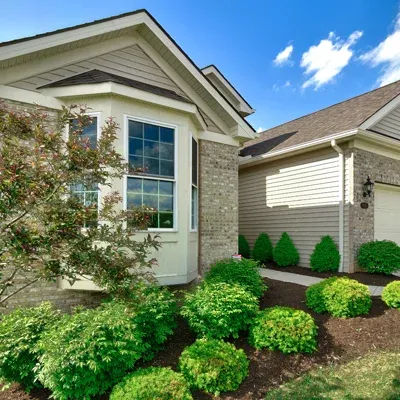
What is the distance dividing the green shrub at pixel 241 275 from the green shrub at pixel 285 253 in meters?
4.21

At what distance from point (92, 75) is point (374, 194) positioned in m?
8.61

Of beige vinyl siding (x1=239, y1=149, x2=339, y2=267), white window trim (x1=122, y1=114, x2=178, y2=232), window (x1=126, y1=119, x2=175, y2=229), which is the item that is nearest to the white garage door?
beige vinyl siding (x1=239, y1=149, x2=339, y2=267)

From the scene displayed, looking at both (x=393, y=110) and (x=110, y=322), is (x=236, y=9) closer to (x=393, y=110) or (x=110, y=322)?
(x=393, y=110)

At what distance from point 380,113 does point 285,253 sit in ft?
16.8

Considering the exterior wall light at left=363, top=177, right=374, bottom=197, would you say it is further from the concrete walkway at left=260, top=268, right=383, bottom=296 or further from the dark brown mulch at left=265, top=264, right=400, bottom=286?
the concrete walkway at left=260, top=268, right=383, bottom=296

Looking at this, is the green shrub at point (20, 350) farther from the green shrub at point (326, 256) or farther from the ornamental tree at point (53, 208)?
the green shrub at point (326, 256)

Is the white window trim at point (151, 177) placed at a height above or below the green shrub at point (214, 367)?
above

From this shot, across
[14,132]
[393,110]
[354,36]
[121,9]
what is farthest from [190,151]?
[354,36]

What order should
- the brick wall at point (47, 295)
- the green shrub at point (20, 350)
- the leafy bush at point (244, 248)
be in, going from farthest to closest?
1. the leafy bush at point (244, 248)
2. the brick wall at point (47, 295)
3. the green shrub at point (20, 350)

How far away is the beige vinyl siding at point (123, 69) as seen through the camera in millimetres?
5918

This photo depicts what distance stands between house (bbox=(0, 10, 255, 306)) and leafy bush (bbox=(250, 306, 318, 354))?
2251mm

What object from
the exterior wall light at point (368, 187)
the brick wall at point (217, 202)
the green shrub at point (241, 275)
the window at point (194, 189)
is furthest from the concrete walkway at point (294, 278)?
the exterior wall light at point (368, 187)

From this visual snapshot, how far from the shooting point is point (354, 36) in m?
11.6

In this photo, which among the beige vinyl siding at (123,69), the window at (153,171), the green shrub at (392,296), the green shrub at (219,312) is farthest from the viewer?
the beige vinyl siding at (123,69)
